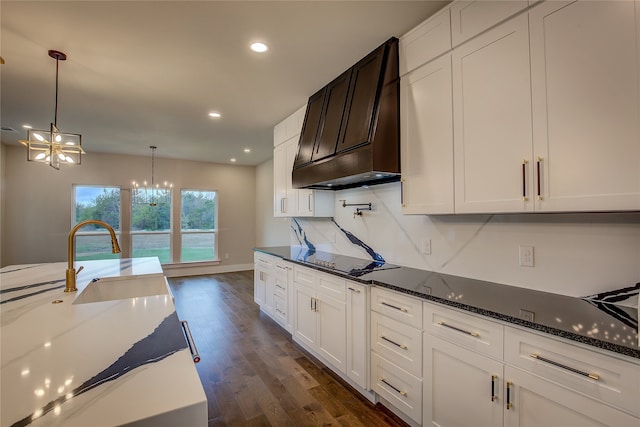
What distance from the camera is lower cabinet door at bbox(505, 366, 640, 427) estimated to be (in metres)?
1.11

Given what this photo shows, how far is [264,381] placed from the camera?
252 cm

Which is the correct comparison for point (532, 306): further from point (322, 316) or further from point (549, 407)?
point (322, 316)

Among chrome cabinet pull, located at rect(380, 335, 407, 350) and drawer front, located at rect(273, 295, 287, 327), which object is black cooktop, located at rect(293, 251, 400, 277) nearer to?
chrome cabinet pull, located at rect(380, 335, 407, 350)

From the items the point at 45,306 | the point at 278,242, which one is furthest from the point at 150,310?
the point at 278,242

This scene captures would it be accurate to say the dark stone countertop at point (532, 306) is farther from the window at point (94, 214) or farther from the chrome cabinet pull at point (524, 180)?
the window at point (94, 214)

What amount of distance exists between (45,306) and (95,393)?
1.07 metres

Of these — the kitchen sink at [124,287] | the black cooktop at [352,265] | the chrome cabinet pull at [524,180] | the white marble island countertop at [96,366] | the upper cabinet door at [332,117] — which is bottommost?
the kitchen sink at [124,287]

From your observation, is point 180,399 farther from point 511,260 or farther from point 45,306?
point 511,260

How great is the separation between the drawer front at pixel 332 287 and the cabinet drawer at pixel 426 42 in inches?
67.6

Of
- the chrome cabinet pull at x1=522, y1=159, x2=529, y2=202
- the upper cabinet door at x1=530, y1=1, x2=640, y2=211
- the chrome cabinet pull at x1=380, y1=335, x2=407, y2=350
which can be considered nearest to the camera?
the upper cabinet door at x1=530, y1=1, x2=640, y2=211

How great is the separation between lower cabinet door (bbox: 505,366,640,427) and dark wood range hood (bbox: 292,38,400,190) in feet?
4.81

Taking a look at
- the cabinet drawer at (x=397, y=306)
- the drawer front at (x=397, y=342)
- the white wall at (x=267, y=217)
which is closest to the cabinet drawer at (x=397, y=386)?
the drawer front at (x=397, y=342)

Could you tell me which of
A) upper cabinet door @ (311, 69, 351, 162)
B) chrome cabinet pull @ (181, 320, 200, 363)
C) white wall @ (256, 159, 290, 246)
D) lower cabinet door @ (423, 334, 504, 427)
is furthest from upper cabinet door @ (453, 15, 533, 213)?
white wall @ (256, 159, 290, 246)

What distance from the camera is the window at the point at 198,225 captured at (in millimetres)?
7012
